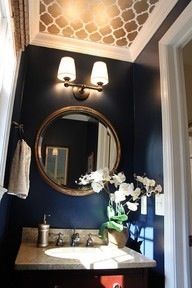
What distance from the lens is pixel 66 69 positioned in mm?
1984

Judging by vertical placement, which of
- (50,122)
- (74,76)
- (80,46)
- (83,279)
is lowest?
(83,279)

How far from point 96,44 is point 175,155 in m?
1.28

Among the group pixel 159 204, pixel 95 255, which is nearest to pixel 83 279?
pixel 95 255

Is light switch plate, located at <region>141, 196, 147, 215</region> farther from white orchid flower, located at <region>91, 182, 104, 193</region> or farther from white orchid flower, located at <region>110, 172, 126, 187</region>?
white orchid flower, located at <region>91, 182, 104, 193</region>

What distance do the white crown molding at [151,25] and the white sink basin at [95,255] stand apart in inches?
64.0

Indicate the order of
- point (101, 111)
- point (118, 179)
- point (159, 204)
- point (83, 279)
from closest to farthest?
point (83, 279) → point (159, 204) → point (118, 179) → point (101, 111)

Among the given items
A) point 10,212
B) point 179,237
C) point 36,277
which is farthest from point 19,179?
point 179,237

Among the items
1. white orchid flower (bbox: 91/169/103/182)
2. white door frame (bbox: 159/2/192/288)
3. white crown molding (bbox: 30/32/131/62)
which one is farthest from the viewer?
white crown molding (bbox: 30/32/131/62)

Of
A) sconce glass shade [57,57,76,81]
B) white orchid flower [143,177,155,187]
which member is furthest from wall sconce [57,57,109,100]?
white orchid flower [143,177,155,187]

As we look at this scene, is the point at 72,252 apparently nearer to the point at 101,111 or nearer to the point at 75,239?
the point at 75,239

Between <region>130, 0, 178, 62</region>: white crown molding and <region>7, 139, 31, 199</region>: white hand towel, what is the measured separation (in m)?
1.30

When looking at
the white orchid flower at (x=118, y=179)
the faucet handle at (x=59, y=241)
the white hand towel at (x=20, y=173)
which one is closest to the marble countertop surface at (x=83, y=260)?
the faucet handle at (x=59, y=241)

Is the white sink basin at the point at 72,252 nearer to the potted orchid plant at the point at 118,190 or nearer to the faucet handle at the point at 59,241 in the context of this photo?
the faucet handle at the point at 59,241

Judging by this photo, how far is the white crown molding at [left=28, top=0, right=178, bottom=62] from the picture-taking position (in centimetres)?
184
